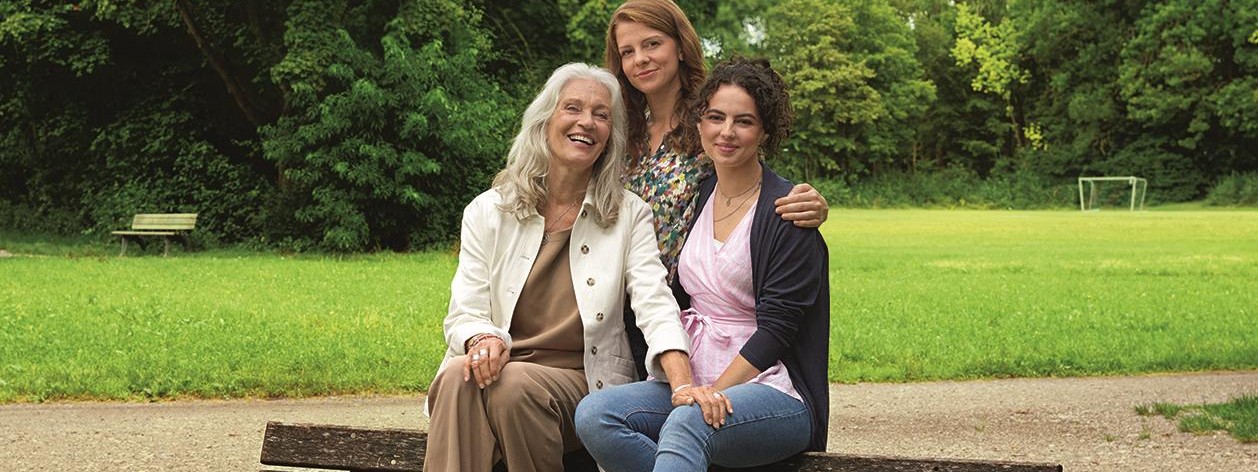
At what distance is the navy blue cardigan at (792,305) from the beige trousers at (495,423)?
1.84ft

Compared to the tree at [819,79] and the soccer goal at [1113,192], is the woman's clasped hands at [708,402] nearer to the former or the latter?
the soccer goal at [1113,192]

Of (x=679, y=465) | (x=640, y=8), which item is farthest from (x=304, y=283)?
(x=679, y=465)

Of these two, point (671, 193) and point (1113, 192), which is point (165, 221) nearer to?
point (671, 193)

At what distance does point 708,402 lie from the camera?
3400 millimetres

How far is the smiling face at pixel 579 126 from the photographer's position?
3.92 m

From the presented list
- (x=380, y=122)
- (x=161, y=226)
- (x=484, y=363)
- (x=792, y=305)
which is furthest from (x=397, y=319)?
(x=161, y=226)

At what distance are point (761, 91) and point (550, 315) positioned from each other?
865 mm

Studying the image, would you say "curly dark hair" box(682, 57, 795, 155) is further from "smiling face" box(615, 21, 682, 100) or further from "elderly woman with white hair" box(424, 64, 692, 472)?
"smiling face" box(615, 21, 682, 100)

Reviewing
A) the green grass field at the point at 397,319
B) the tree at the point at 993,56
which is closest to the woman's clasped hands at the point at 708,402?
the green grass field at the point at 397,319

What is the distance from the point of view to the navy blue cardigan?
3613 mm

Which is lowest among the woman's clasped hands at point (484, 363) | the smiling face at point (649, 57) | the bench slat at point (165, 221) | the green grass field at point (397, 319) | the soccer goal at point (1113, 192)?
the soccer goal at point (1113, 192)

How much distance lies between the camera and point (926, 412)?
802 cm

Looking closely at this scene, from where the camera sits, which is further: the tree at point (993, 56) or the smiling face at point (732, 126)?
the tree at point (993, 56)

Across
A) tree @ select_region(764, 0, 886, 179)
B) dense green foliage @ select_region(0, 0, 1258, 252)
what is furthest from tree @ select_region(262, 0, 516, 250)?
tree @ select_region(764, 0, 886, 179)
